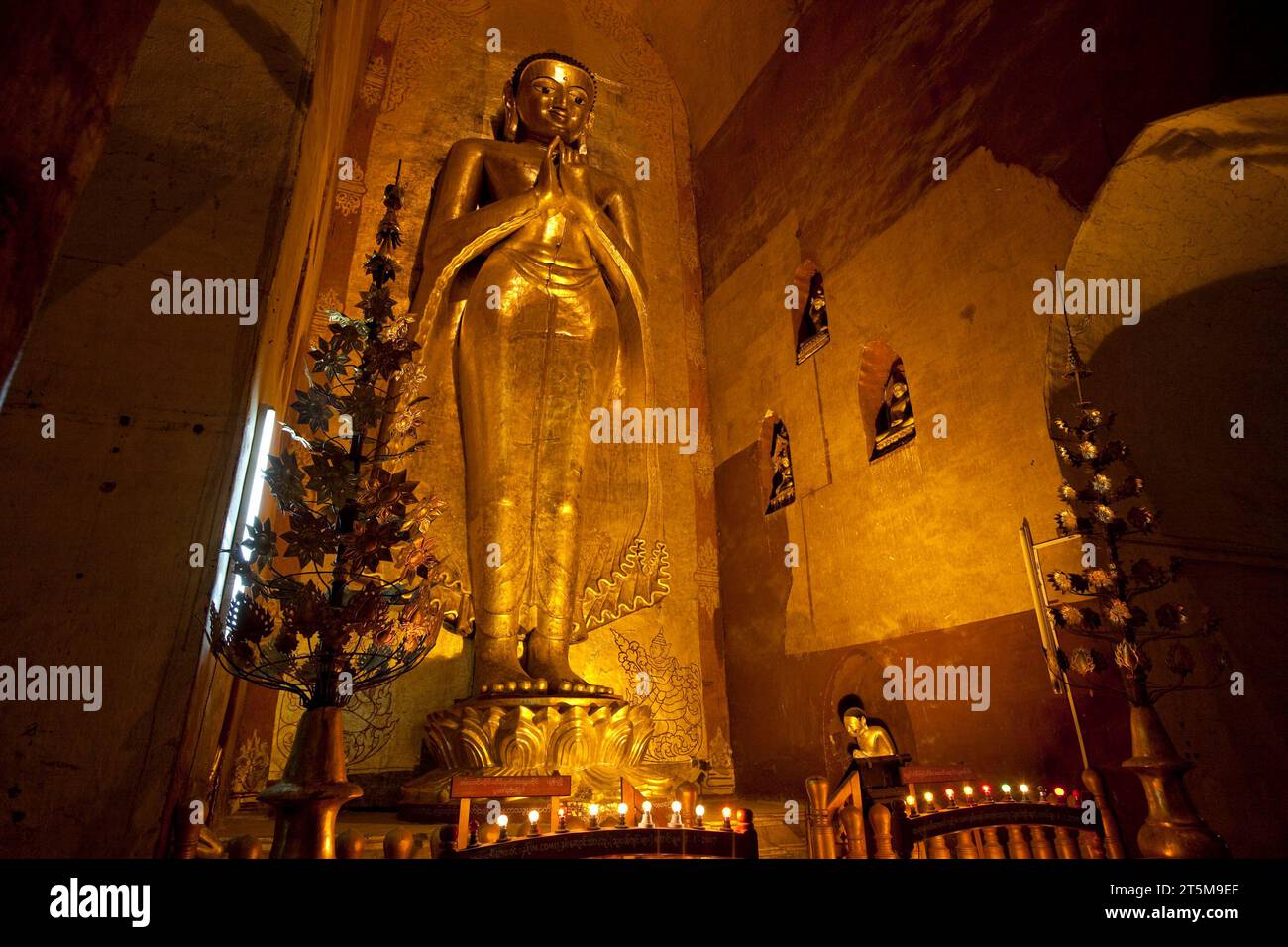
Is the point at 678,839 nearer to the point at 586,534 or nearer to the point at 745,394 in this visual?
the point at 586,534

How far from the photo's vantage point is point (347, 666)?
156 cm

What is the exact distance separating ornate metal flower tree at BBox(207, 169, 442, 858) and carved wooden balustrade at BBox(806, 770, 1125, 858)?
1.26 meters

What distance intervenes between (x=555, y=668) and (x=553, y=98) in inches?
139

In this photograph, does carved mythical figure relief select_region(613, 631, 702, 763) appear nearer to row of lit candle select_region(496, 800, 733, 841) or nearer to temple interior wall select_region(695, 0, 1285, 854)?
temple interior wall select_region(695, 0, 1285, 854)

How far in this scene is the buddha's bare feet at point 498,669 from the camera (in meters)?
3.08

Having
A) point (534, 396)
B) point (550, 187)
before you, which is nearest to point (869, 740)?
point (534, 396)

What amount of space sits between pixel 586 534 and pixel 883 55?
10.9 feet

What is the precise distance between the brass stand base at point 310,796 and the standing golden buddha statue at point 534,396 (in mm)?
1915

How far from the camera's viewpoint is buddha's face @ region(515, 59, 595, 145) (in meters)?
4.53

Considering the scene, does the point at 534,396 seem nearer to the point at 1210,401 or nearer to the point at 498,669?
the point at 498,669

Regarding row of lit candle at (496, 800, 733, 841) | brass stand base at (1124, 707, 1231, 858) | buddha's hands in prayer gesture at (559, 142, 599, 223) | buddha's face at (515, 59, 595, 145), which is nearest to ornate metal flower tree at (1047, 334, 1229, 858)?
brass stand base at (1124, 707, 1231, 858)

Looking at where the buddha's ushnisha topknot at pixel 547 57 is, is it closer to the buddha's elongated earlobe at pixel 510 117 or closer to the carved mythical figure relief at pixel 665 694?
the buddha's elongated earlobe at pixel 510 117

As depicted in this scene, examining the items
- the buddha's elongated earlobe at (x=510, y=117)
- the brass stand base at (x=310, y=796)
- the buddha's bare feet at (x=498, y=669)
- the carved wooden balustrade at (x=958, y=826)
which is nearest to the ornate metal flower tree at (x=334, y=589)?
the brass stand base at (x=310, y=796)

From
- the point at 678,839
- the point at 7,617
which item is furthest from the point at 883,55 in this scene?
the point at 7,617
